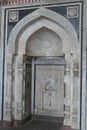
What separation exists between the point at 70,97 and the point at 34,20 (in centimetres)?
179

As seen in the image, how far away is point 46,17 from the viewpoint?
14.8ft

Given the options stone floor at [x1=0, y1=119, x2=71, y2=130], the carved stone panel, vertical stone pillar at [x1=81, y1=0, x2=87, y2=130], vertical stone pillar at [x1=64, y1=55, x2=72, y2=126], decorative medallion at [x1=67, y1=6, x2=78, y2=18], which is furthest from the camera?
the carved stone panel

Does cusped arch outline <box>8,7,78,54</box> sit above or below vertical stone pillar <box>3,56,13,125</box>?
above

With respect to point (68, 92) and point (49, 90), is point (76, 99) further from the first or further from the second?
point (49, 90)

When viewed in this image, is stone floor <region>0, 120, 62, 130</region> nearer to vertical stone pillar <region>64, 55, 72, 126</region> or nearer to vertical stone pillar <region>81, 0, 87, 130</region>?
vertical stone pillar <region>64, 55, 72, 126</region>

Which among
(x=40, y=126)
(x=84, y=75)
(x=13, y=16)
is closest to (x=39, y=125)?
(x=40, y=126)

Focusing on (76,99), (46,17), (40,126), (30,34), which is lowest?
(40,126)

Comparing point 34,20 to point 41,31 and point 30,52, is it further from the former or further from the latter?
point 30,52

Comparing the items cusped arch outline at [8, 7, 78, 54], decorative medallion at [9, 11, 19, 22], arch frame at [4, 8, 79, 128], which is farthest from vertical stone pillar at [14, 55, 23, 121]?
decorative medallion at [9, 11, 19, 22]

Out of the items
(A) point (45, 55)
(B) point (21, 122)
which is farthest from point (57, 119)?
(A) point (45, 55)

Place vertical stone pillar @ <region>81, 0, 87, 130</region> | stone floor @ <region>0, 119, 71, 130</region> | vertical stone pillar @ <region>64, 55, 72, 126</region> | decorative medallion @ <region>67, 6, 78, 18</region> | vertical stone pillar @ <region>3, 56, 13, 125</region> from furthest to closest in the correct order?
vertical stone pillar @ <region>3, 56, 13, 125</region> < stone floor @ <region>0, 119, 71, 130</region> < vertical stone pillar @ <region>64, 55, 72, 126</region> < decorative medallion @ <region>67, 6, 78, 18</region> < vertical stone pillar @ <region>81, 0, 87, 130</region>

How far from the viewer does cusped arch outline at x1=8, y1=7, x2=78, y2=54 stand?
4328 millimetres

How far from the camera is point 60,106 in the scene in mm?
5180

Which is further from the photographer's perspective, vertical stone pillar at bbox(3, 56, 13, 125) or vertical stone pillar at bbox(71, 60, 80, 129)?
vertical stone pillar at bbox(3, 56, 13, 125)
